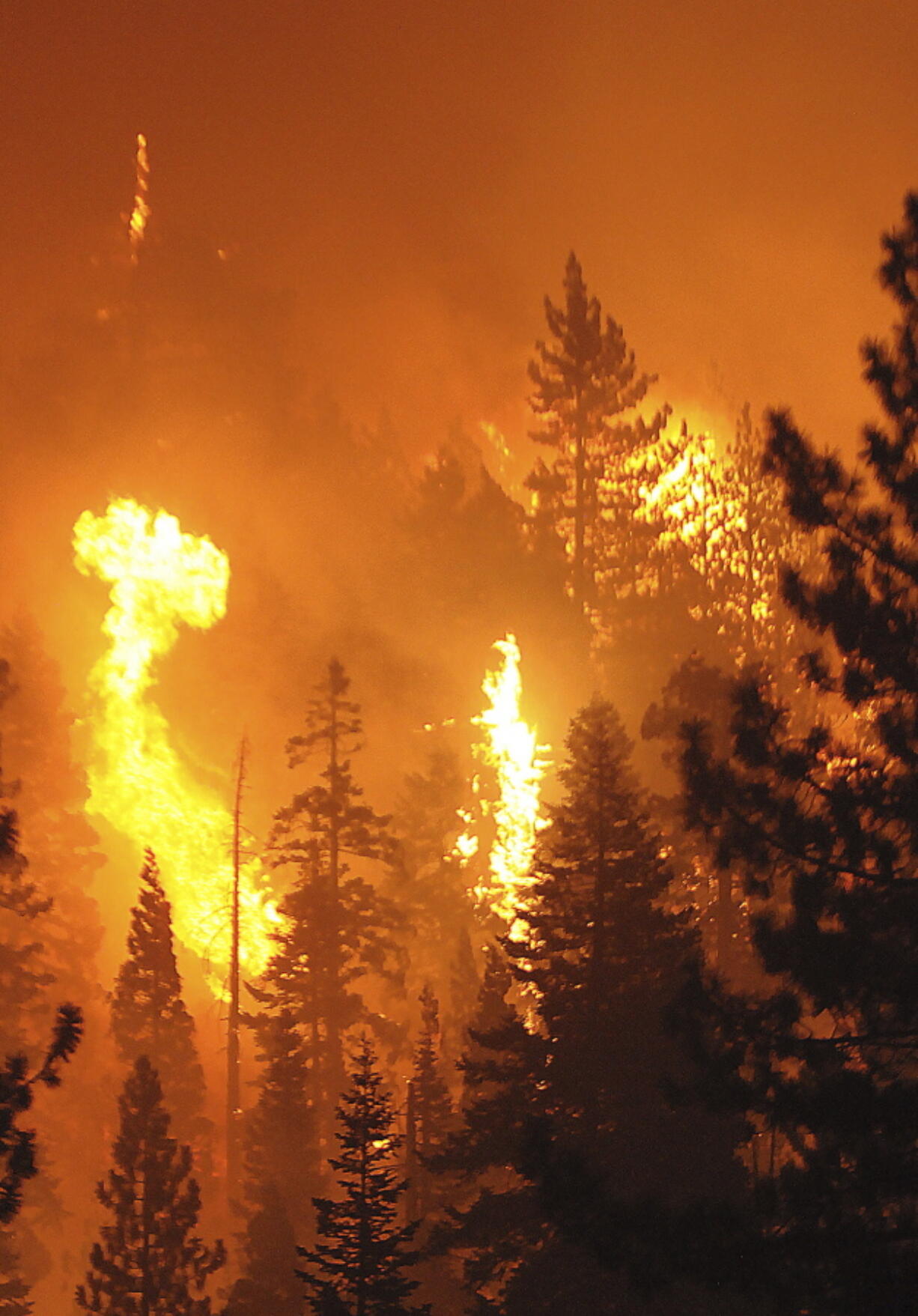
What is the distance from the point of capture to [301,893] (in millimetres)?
Answer: 35719

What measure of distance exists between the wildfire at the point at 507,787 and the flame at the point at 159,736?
8.96 meters

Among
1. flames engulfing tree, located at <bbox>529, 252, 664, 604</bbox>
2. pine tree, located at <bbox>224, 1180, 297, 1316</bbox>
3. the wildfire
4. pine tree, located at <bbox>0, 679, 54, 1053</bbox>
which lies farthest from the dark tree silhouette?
flames engulfing tree, located at <bbox>529, 252, 664, 604</bbox>

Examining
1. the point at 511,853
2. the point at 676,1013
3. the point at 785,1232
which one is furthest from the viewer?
the point at 511,853

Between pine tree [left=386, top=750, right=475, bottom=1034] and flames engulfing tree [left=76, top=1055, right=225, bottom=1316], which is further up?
pine tree [left=386, top=750, right=475, bottom=1034]

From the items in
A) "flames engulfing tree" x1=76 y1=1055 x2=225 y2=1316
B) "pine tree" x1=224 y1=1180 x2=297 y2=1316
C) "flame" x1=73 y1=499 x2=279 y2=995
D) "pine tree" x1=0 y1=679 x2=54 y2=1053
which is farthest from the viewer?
"flame" x1=73 y1=499 x2=279 y2=995

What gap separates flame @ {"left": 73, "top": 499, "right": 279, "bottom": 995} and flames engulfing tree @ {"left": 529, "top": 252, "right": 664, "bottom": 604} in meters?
18.3

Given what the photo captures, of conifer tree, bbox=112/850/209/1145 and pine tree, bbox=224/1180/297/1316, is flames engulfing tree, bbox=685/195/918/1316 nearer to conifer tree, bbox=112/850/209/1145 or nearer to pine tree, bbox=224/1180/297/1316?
pine tree, bbox=224/1180/297/1316

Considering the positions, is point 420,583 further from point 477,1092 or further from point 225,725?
point 477,1092

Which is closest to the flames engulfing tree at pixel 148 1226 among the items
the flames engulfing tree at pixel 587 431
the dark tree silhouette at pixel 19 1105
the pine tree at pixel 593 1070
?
the pine tree at pixel 593 1070

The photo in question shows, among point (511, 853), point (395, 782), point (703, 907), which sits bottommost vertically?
point (703, 907)

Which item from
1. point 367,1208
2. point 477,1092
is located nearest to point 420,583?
point 477,1092

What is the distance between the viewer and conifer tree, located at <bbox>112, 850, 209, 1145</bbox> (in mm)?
36281

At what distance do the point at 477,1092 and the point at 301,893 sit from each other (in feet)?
31.0

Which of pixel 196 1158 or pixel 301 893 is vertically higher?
pixel 301 893
